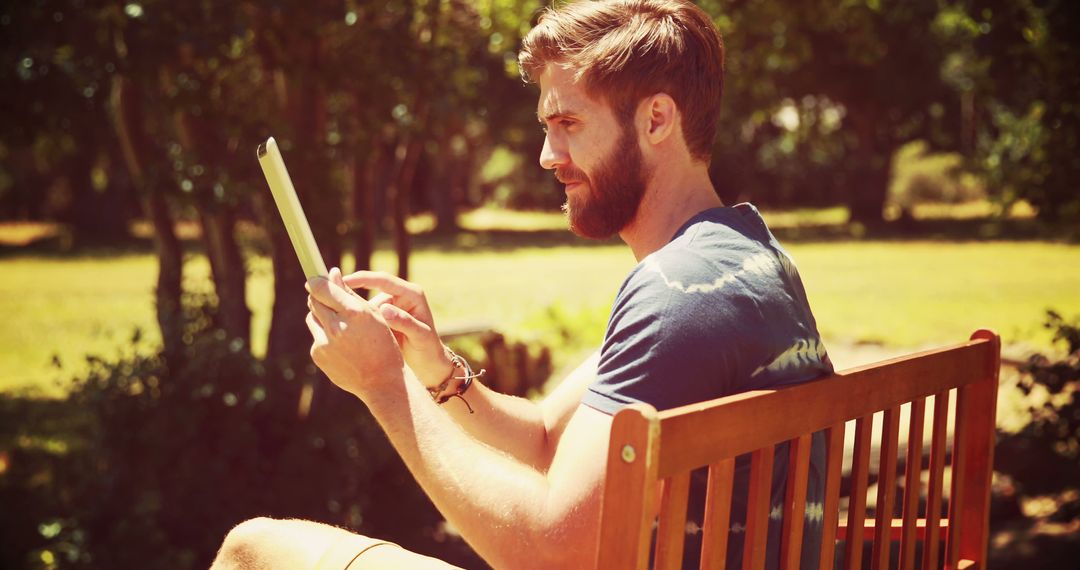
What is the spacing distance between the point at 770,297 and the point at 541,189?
3861 cm

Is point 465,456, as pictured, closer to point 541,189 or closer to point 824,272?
point 824,272

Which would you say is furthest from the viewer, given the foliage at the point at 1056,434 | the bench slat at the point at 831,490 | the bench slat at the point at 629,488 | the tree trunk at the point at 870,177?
the tree trunk at the point at 870,177

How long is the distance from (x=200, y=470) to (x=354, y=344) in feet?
9.75

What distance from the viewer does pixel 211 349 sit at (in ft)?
15.6

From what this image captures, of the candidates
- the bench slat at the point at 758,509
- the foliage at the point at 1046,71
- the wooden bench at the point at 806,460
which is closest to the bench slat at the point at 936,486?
the wooden bench at the point at 806,460

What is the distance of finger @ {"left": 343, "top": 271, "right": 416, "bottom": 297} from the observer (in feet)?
7.13

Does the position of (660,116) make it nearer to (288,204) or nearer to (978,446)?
(288,204)

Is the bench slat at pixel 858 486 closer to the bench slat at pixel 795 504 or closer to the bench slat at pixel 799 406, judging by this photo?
the bench slat at pixel 799 406

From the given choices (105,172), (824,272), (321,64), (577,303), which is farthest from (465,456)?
(105,172)

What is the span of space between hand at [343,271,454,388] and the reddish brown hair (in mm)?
564

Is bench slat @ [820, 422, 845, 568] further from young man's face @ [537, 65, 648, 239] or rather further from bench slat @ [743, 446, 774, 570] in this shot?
young man's face @ [537, 65, 648, 239]

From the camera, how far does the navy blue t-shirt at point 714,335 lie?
63.5 inches

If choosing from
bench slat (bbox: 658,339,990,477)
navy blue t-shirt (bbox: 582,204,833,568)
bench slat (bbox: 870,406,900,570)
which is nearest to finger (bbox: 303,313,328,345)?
navy blue t-shirt (bbox: 582,204,833,568)

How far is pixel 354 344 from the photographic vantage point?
1833mm
